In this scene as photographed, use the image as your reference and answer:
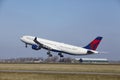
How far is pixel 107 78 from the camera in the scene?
141ft

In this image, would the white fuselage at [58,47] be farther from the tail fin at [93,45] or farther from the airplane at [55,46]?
the tail fin at [93,45]

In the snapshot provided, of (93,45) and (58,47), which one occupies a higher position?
(93,45)

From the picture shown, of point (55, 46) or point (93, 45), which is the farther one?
point (93, 45)

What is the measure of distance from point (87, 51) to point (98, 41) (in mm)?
10463

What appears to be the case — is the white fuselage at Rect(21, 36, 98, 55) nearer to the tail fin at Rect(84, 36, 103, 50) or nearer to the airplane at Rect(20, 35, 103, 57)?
the airplane at Rect(20, 35, 103, 57)

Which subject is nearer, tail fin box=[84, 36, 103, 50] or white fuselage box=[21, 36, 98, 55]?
white fuselage box=[21, 36, 98, 55]

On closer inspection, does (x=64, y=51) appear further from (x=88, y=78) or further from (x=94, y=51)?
(x=88, y=78)

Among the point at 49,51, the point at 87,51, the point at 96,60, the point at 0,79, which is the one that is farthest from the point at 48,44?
the point at 0,79

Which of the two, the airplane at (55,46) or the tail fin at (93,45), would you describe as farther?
the tail fin at (93,45)

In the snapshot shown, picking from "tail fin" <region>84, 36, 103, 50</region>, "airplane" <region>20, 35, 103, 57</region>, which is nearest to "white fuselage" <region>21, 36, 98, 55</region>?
"airplane" <region>20, 35, 103, 57</region>

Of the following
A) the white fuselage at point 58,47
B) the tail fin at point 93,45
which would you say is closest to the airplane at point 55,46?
the white fuselage at point 58,47

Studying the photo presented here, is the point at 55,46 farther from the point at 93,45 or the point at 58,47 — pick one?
the point at 93,45

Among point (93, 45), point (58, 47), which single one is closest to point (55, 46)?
point (58, 47)

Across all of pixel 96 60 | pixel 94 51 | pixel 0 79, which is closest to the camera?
pixel 0 79
